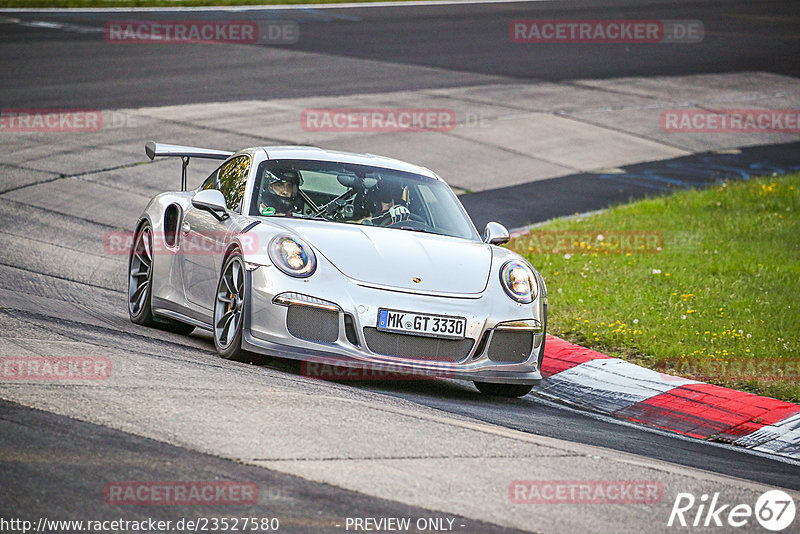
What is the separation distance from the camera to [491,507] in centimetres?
466

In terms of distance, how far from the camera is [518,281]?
7574 mm

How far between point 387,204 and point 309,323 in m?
1.62

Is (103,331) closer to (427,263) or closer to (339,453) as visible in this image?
(427,263)

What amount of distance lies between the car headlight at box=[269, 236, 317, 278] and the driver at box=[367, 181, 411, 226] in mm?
990

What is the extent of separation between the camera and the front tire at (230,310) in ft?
23.7

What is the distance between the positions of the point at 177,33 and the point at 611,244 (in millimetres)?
16393

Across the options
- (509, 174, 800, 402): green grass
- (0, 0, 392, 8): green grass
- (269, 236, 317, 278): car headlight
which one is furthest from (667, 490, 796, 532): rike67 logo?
(0, 0, 392, 8): green grass

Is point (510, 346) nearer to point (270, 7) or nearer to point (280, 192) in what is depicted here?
point (280, 192)

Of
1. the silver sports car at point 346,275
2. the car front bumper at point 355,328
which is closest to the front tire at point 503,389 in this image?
the silver sports car at point 346,275

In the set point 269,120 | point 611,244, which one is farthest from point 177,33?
point 611,244

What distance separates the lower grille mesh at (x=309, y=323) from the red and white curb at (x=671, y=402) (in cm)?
200

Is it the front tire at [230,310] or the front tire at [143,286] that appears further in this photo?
the front tire at [143,286]

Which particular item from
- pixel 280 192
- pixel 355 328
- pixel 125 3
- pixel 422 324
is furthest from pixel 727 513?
pixel 125 3

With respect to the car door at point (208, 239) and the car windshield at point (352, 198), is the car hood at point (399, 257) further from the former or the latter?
the car door at point (208, 239)
